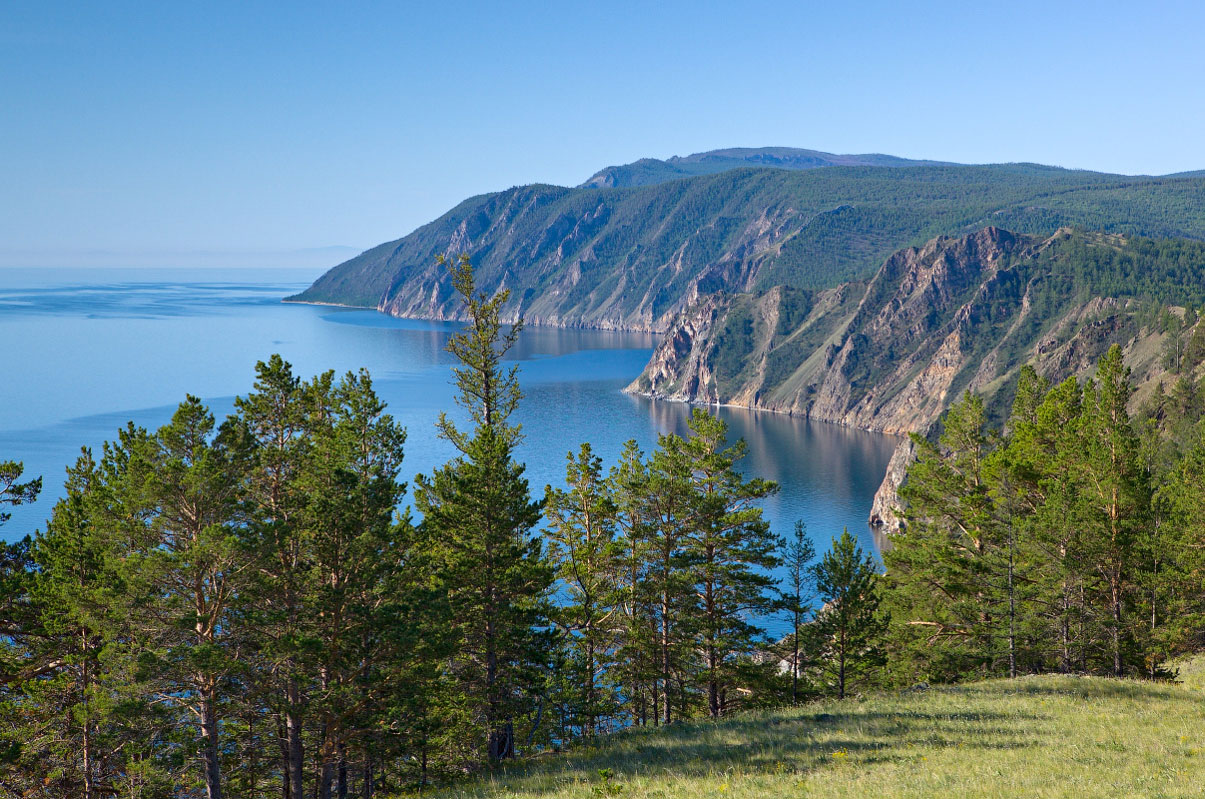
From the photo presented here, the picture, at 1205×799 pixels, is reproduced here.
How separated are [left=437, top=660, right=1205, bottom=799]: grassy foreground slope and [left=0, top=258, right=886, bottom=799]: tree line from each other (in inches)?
234

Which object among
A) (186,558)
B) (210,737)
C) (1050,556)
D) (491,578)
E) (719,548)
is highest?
(186,558)

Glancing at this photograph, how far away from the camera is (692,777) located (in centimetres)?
2431

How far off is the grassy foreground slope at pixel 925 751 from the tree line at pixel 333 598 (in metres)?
5.94

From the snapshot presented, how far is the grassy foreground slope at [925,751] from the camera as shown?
20672 mm

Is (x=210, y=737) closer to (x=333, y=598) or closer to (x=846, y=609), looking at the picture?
(x=333, y=598)

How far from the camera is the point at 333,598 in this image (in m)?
30.2

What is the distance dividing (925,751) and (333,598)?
1905 cm

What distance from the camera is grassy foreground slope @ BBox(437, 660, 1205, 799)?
2067 cm

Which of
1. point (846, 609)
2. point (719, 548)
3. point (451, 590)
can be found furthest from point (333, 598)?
point (846, 609)

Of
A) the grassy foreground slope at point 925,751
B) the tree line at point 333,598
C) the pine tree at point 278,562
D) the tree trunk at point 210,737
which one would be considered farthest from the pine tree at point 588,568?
the tree trunk at point 210,737

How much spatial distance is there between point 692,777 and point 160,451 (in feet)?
64.9

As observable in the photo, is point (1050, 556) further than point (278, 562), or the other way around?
point (1050, 556)

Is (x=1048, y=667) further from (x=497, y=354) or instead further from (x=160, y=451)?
(x=160, y=451)

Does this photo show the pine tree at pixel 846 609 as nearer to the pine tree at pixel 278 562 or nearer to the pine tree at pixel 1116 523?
the pine tree at pixel 1116 523
